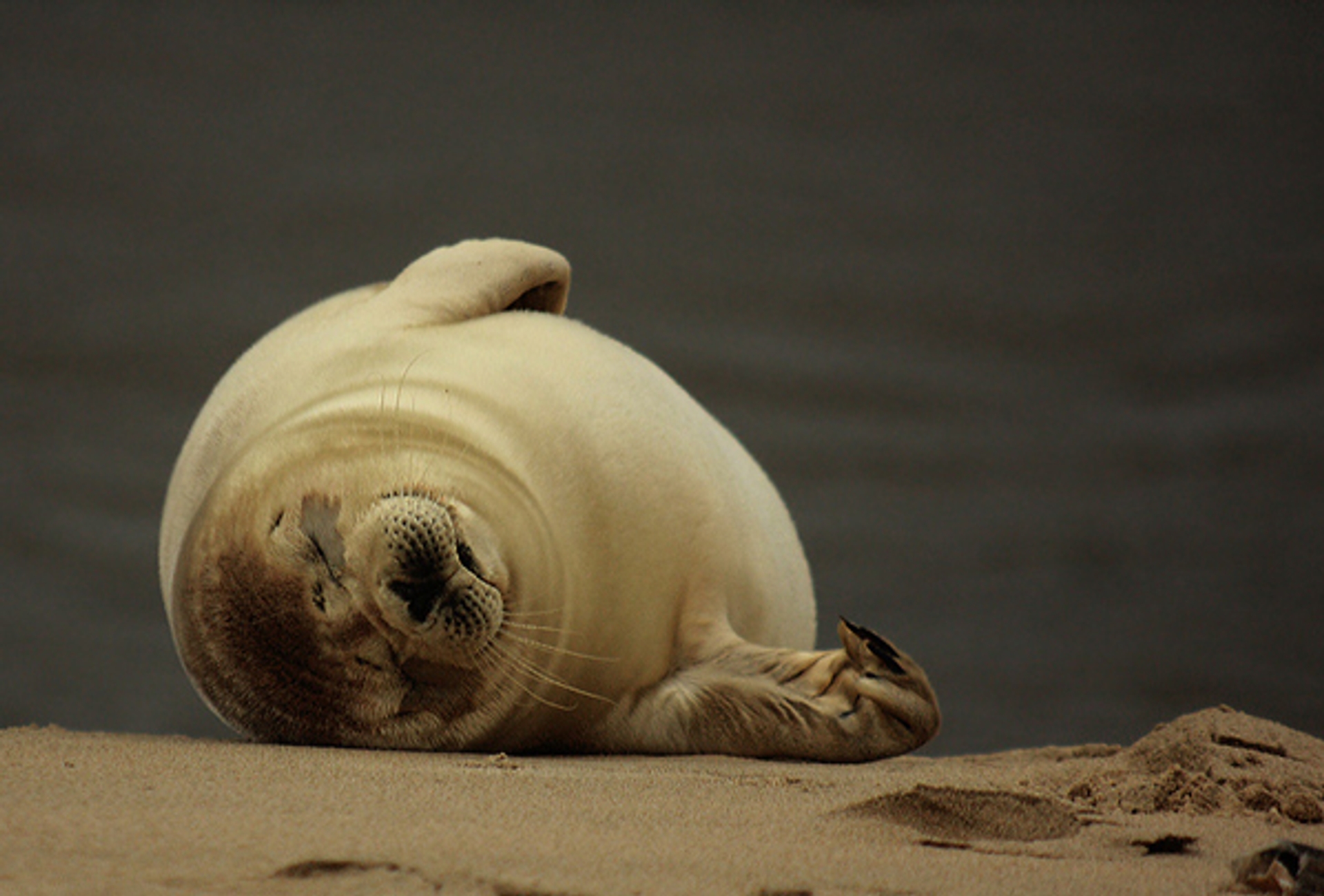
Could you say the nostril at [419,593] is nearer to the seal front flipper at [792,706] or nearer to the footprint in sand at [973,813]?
the seal front flipper at [792,706]

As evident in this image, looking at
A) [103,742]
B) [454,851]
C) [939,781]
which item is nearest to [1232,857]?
[939,781]

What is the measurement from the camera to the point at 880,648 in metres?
1.93

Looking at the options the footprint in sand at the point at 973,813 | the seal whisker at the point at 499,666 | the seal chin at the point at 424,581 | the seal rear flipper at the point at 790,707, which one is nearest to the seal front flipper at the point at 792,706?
the seal rear flipper at the point at 790,707

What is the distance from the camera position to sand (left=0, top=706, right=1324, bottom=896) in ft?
3.10

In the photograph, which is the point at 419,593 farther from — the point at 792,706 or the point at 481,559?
the point at 792,706

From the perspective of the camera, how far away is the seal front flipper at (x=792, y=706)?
1.92 m

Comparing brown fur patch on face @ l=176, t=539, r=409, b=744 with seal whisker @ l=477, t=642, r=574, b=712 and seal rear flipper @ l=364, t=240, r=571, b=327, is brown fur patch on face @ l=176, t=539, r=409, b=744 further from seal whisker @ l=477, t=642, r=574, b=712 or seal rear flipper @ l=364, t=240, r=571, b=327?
seal rear flipper @ l=364, t=240, r=571, b=327

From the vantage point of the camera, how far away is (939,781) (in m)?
1.44

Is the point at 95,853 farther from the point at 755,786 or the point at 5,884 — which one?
the point at 755,786

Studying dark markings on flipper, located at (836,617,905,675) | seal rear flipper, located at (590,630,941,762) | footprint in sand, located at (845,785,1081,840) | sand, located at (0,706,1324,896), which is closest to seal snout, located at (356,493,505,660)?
sand, located at (0,706,1324,896)

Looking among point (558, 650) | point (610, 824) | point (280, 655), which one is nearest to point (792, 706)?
point (558, 650)

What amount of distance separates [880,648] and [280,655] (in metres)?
0.81

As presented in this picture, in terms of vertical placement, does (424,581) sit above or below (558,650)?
above

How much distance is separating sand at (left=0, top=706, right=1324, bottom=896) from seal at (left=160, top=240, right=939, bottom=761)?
0.49 ft
